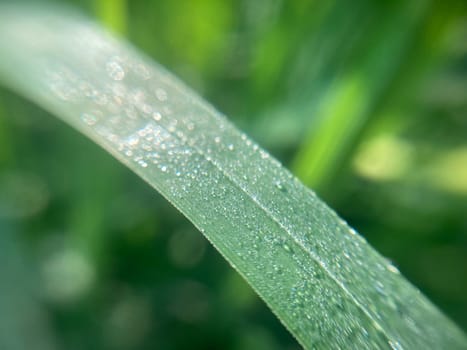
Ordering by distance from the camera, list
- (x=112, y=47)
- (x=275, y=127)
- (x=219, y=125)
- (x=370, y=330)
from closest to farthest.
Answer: (x=370, y=330), (x=219, y=125), (x=112, y=47), (x=275, y=127)

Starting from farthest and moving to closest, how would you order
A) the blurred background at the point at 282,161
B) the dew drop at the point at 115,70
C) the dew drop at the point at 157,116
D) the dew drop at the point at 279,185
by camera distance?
1. the blurred background at the point at 282,161
2. the dew drop at the point at 115,70
3. the dew drop at the point at 157,116
4. the dew drop at the point at 279,185

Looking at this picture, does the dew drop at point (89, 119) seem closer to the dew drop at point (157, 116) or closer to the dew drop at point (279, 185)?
the dew drop at point (157, 116)

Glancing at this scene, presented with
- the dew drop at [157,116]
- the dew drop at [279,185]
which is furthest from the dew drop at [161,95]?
the dew drop at [279,185]

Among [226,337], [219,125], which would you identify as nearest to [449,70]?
[226,337]

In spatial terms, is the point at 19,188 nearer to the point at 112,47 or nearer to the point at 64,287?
the point at 64,287

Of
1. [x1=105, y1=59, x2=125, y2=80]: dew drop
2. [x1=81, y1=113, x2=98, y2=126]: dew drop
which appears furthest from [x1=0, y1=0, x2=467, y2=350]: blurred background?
[x1=81, y1=113, x2=98, y2=126]: dew drop

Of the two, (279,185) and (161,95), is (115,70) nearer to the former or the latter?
(161,95)

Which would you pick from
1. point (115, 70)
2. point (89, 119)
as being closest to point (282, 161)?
point (115, 70)
